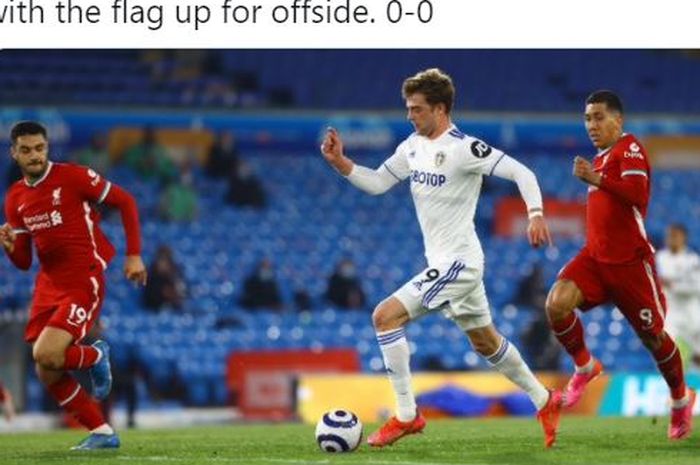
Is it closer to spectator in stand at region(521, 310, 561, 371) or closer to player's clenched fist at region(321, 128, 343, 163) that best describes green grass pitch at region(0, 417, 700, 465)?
player's clenched fist at region(321, 128, 343, 163)

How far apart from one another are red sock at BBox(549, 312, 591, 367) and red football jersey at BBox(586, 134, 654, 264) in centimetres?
49

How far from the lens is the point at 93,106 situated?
2572 centimetres

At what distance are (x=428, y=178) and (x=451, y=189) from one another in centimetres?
16

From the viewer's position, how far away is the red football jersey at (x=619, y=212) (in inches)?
403

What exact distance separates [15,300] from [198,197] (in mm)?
5998

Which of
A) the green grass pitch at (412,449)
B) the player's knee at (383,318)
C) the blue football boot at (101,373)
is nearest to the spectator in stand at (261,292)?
the green grass pitch at (412,449)

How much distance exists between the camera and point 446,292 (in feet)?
32.1

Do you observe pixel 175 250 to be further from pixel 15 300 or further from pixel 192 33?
pixel 192 33

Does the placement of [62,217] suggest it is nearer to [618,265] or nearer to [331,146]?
[331,146]

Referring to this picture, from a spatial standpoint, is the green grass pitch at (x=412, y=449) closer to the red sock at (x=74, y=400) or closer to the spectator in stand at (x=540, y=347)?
the red sock at (x=74, y=400)

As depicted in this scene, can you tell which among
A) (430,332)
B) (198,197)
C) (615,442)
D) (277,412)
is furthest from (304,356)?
(615,442)

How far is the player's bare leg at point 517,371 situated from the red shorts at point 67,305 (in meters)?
2.36

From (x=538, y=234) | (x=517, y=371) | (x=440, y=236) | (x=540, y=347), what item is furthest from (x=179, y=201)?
(x=538, y=234)

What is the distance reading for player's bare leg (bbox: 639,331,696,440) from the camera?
10578 millimetres
